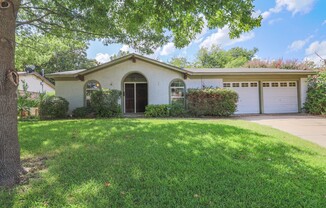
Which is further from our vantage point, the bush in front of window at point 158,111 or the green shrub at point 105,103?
the bush in front of window at point 158,111

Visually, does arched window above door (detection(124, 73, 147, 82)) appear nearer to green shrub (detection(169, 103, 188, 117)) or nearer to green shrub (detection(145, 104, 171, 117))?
green shrub (detection(145, 104, 171, 117))

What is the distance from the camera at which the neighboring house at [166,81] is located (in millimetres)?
15289

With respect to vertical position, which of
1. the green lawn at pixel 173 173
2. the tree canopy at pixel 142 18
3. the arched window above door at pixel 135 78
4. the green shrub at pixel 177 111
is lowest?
the green lawn at pixel 173 173

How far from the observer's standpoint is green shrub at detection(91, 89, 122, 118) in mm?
13703

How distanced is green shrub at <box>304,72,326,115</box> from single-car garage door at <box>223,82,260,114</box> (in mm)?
3510

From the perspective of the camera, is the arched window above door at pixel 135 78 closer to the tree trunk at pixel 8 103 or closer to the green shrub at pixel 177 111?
the green shrub at pixel 177 111

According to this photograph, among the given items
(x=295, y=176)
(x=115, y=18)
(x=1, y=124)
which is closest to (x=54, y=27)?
(x=115, y=18)

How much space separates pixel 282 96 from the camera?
16500mm

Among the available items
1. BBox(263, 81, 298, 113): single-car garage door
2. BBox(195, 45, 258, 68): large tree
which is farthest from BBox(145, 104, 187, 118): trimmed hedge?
BBox(195, 45, 258, 68): large tree

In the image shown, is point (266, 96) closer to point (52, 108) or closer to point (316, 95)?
point (316, 95)

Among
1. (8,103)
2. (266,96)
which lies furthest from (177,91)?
(8,103)

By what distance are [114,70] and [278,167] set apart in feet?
42.1

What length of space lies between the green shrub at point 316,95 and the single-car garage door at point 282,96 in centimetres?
85

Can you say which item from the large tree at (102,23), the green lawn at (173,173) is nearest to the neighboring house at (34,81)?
the large tree at (102,23)
